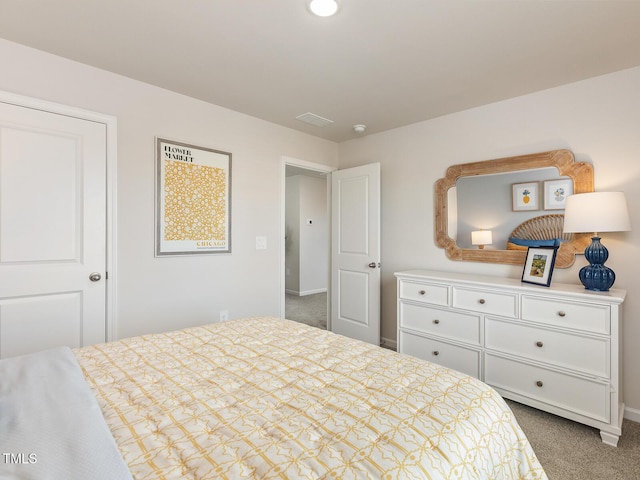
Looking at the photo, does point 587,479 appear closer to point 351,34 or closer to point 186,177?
point 351,34

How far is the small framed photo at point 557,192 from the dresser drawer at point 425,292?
1.04 metres

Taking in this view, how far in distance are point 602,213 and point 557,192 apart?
1.69ft

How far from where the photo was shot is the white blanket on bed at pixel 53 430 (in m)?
0.71

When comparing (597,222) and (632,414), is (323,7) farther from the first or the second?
(632,414)

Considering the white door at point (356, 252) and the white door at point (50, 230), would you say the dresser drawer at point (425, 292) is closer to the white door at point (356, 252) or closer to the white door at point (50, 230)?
the white door at point (356, 252)

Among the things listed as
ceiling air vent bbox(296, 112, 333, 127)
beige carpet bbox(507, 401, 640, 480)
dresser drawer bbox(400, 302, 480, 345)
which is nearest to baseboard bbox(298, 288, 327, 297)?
dresser drawer bbox(400, 302, 480, 345)

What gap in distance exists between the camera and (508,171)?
9.29 feet

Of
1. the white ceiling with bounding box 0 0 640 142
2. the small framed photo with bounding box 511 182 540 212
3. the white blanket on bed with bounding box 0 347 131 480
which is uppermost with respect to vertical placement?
the white ceiling with bounding box 0 0 640 142

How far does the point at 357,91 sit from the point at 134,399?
8.38 ft

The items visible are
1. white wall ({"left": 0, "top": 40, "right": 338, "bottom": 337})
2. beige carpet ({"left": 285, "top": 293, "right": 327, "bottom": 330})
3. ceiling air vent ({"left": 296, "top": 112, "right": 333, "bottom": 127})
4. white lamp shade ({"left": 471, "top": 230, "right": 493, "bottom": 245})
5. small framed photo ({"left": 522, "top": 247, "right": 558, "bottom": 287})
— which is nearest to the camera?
white wall ({"left": 0, "top": 40, "right": 338, "bottom": 337})

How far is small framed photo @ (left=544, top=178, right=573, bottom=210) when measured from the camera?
254 cm

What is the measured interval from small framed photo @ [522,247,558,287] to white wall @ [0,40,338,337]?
230cm

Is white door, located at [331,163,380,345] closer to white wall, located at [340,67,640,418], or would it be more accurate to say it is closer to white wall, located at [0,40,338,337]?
white wall, located at [340,67,640,418]

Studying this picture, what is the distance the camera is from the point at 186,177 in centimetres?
282
